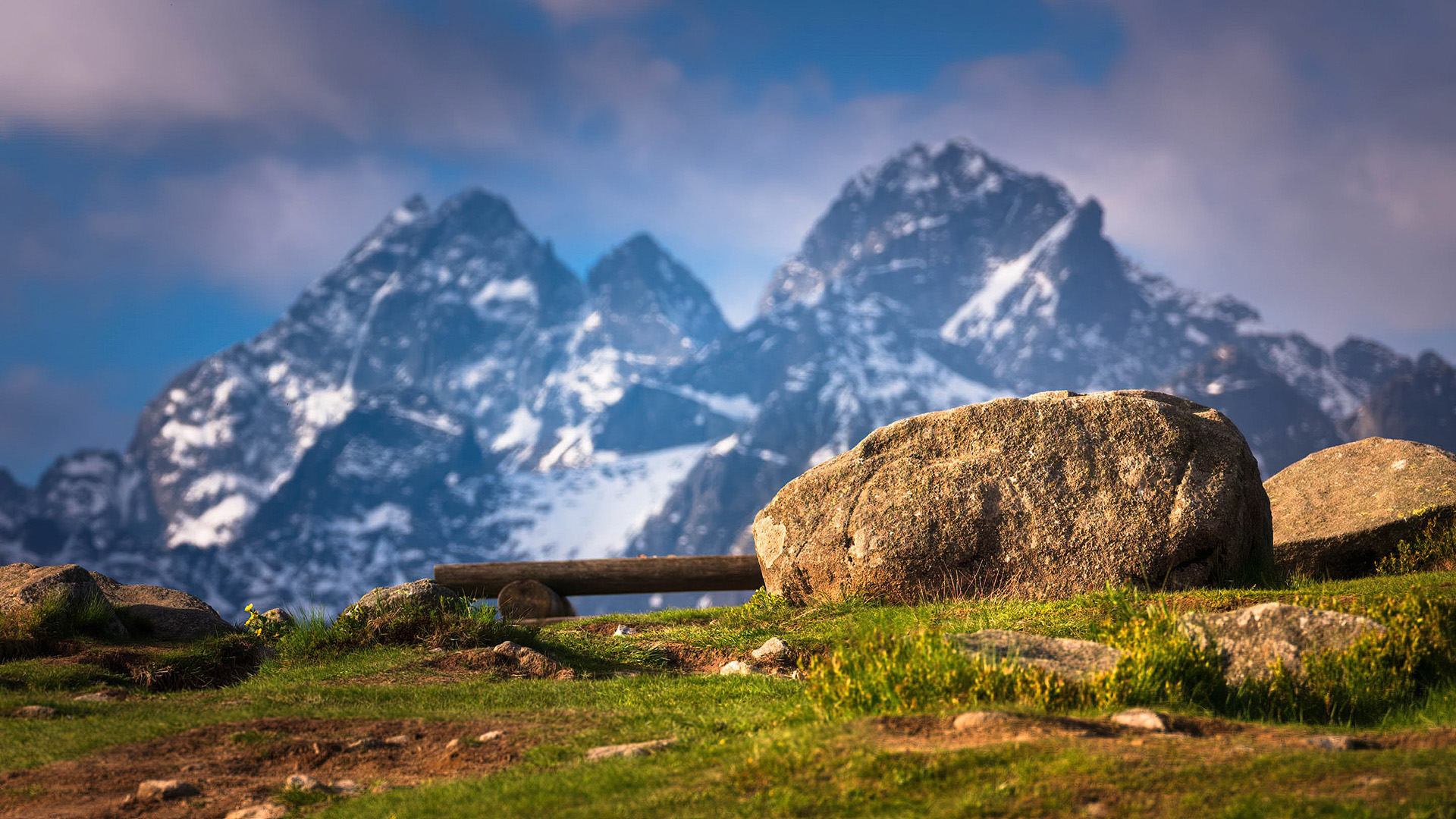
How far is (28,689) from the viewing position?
10750 millimetres

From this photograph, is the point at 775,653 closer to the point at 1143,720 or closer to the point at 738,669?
the point at 738,669

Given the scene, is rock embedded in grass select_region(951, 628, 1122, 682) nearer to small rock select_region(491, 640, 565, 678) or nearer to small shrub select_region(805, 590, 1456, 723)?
small shrub select_region(805, 590, 1456, 723)

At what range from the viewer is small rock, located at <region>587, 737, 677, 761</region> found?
6.91m

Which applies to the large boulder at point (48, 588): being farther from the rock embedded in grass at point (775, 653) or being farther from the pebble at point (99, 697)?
the rock embedded in grass at point (775, 653)

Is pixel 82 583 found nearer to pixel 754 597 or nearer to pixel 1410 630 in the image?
pixel 754 597

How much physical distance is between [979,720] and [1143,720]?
1.14 meters

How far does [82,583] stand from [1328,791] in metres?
15.6

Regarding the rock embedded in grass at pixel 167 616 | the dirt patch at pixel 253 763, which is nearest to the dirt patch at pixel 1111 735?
the dirt patch at pixel 253 763

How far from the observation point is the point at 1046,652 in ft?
25.8

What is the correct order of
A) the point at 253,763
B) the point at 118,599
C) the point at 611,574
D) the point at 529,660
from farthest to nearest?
the point at 611,574, the point at 118,599, the point at 529,660, the point at 253,763

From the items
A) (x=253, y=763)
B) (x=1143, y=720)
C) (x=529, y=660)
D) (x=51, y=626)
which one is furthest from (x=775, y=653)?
(x=51, y=626)

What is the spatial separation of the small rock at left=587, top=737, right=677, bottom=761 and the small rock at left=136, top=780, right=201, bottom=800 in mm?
2994

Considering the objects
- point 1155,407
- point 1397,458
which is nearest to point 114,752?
point 1155,407

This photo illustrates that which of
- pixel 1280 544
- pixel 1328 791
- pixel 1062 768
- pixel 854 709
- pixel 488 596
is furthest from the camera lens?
pixel 488 596
